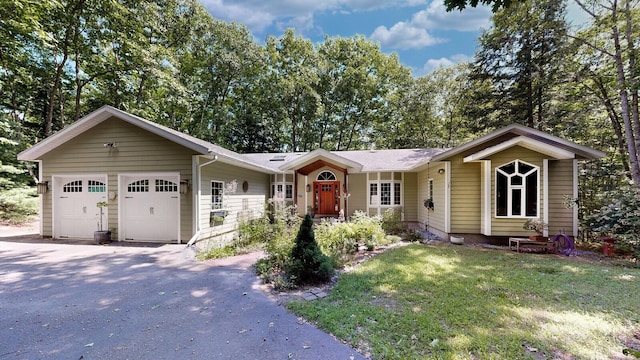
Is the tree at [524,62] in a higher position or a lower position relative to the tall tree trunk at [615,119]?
higher

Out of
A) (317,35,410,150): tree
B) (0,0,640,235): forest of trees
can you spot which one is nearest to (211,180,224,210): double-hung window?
(0,0,640,235): forest of trees

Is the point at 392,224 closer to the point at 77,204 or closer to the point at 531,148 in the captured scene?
the point at 531,148

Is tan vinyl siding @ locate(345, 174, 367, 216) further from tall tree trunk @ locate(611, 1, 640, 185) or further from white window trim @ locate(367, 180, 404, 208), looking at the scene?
tall tree trunk @ locate(611, 1, 640, 185)

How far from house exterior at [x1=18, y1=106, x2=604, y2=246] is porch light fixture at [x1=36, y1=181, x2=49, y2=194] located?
0.9 inches

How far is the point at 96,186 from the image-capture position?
859cm

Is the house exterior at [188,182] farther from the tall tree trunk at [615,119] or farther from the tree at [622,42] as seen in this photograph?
the tall tree trunk at [615,119]

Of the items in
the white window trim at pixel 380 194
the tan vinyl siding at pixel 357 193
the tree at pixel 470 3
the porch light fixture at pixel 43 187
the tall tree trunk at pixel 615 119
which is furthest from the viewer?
the tan vinyl siding at pixel 357 193

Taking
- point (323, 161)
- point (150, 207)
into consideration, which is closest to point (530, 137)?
point (323, 161)

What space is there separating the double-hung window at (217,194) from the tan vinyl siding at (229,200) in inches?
5.3

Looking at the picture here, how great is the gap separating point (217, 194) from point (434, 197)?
26.1 feet

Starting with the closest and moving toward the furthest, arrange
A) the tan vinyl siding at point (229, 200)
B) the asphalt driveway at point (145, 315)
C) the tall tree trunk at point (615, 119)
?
the asphalt driveway at point (145, 315), the tan vinyl siding at point (229, 200), the tall tree trunk at point (615, 119)

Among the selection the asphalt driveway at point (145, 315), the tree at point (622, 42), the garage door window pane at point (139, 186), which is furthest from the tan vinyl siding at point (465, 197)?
the garage door window pane at point (139, 186)

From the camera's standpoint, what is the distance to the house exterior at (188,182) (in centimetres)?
784

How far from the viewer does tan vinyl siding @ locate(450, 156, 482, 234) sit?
8586 millimetres
